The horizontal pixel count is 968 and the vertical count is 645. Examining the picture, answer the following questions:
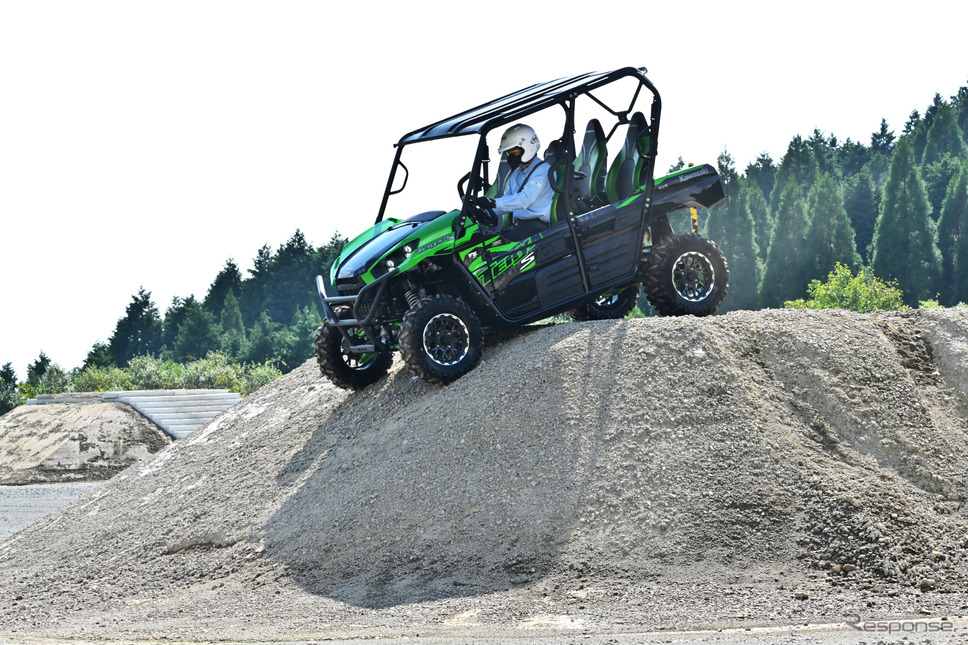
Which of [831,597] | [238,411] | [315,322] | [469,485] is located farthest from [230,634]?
[315,322]

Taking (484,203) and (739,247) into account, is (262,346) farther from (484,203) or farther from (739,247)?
(484,203)

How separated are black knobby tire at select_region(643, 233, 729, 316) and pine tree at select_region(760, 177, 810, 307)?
4471cm

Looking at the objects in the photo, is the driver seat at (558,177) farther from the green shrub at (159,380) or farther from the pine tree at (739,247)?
the pine tree at (739,247)

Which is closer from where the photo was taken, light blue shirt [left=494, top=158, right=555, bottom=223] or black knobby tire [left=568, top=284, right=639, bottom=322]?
light blue shirt [left=494, top=158, right=555, bottom=223]

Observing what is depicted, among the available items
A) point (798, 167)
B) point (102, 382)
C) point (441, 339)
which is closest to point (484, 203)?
point (441, 339)

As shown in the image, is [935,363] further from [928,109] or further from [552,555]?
[928,109]

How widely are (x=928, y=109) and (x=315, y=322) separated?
67812 millimetres

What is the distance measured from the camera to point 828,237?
5722 cm

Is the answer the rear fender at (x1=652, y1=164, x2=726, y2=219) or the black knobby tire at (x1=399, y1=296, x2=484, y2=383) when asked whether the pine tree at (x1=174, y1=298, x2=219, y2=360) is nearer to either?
the rear fender at (x1=652, y1=164, x2=726, y2=219)

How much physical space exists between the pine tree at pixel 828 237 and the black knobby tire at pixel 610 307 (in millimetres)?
44442

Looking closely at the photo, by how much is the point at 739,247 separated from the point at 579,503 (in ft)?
175
